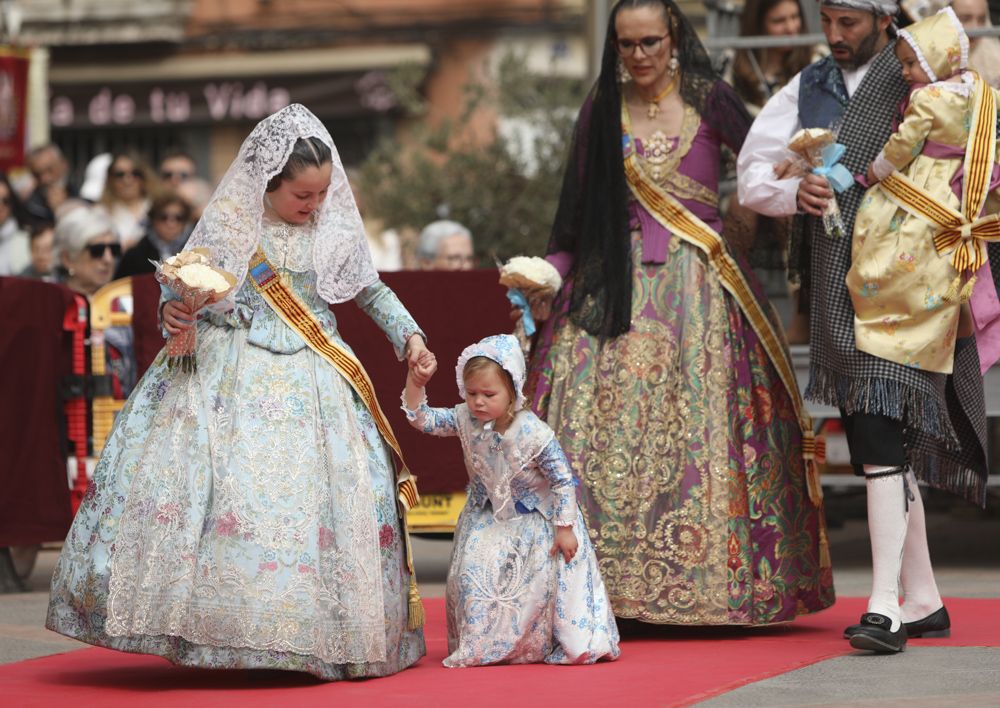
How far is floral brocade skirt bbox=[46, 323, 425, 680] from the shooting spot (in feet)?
17.5

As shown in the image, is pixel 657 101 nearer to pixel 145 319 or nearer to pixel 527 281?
pixel 527 281

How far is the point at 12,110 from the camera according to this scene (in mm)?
14711

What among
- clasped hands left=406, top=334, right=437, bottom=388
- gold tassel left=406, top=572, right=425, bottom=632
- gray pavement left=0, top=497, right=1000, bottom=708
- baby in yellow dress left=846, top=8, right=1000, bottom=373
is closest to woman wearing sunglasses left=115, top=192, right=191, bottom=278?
gray pavement left=0, top=497, right=1000, bottom=708

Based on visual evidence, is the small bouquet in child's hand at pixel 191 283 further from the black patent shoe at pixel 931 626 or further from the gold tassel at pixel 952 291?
the black patent shoe at pixel 931 626

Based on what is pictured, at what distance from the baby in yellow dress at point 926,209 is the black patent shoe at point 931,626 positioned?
785 mm

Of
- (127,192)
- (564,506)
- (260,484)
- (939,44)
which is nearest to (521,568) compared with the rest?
(564,506)

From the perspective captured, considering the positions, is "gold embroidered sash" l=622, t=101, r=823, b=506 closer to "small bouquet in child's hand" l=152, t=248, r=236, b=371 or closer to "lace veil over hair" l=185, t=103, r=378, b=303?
"lace veil over hair" l=185, t=103, r=378, b=303

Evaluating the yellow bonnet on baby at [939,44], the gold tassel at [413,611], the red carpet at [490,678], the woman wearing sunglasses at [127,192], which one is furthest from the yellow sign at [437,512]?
the woman wearing sunglasses at [127,192]

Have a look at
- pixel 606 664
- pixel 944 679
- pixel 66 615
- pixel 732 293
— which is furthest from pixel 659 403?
pixel 66 615

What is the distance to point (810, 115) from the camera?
634 cm

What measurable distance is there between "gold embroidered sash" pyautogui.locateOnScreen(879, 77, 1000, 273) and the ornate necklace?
873 millimetres

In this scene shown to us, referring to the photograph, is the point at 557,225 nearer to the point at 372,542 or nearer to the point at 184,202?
the point at 372,542

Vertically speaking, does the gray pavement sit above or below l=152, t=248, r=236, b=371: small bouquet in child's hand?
below

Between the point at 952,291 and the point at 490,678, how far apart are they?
1739mm
